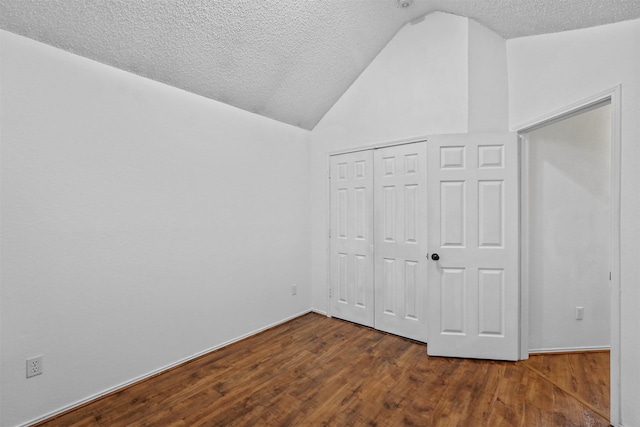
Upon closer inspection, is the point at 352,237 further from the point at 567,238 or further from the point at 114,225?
the point at 114,225

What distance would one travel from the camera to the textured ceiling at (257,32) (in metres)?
1.81

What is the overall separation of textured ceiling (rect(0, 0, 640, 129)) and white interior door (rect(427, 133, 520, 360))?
0.98m

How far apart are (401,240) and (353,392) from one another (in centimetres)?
155

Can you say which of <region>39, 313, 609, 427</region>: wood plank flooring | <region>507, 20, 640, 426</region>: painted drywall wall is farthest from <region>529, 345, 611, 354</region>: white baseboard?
<region>507, 20, 640, 426</region>: painted drywall wall

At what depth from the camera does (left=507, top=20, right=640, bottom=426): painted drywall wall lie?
1628mm

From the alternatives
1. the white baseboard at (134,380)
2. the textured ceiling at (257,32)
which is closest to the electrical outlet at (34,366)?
the white baseboard at (134,380)

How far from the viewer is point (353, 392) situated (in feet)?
6.87

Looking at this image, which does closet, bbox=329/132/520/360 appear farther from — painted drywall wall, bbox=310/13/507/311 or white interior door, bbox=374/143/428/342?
painted drywall wall, bbox=310/13/507/311

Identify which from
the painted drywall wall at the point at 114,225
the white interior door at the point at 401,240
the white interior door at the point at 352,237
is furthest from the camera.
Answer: the white interior door at the point at 352,237

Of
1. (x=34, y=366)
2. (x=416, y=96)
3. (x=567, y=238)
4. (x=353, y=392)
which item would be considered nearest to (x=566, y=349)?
(x=567, y=238)

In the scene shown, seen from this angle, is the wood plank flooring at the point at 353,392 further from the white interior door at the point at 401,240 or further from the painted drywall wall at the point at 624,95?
the painted drywall wall at the point at 624,95

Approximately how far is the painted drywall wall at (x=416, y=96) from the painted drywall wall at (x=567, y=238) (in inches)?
26.1

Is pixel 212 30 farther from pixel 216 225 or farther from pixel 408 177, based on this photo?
pixel 408 177

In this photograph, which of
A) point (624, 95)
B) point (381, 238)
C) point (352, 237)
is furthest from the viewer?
point (352, 237)
